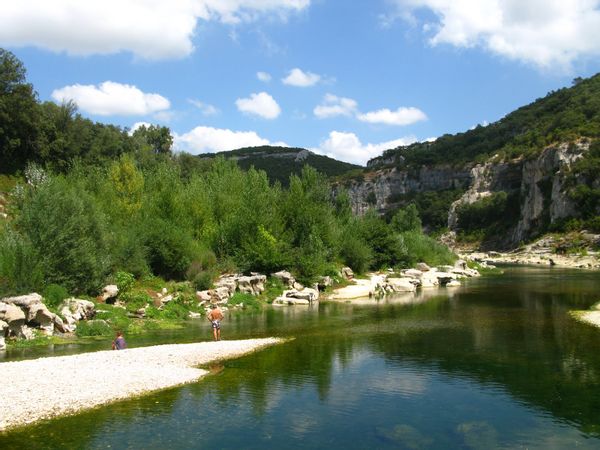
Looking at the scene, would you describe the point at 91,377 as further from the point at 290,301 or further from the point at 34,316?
the point at 290,301

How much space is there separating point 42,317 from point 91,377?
11.5 meters

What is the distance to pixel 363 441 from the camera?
15773mm

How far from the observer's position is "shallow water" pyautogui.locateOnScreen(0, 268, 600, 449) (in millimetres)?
15977

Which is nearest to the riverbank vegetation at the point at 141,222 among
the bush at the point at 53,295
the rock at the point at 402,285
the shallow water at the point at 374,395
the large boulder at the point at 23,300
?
the bush at the point at 53,295

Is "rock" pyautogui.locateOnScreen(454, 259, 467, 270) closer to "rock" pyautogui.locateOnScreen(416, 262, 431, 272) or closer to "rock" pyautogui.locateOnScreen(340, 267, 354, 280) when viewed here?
"rock" pyautogui.locateOnScreen(416, 262, 431, 272)

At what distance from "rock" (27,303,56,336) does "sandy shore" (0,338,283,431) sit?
658 cm

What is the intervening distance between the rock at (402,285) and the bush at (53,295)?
3854 centimetres

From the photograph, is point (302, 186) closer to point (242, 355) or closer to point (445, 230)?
point (242, 355)

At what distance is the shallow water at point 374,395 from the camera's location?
16.0 metres

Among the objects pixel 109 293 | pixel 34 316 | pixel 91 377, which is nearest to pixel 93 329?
pixel 34 316

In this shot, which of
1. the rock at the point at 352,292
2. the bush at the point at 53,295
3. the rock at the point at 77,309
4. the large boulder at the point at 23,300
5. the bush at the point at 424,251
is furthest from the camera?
the bush at the point at 424,251

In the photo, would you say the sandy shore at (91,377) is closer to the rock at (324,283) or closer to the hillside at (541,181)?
the rock at (324,283)

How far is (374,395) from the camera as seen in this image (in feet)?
67.1

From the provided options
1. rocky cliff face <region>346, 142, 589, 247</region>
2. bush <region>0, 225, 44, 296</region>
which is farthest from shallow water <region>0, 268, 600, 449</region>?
rocky cliff face <region>346, 142, 589, 247</region>
